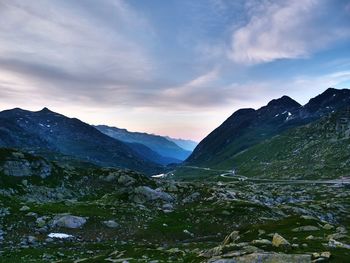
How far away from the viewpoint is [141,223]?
68.7 metres

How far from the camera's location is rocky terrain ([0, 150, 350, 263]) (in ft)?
121

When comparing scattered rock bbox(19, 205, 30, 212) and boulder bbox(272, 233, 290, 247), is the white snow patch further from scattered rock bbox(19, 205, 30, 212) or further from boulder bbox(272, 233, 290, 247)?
boulder bbox(272, 233, 290, 247)

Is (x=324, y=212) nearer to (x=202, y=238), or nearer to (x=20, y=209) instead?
(x=202, y=238)

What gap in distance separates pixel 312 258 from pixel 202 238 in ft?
126

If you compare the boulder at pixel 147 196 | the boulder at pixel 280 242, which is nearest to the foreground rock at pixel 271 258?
the boulder at pixel 280 242

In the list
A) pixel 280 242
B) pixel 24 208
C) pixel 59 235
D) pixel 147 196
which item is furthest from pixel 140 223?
pixel 280 242

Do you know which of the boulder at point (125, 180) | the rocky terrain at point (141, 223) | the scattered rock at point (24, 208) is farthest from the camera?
the boulder at point (125, 180)

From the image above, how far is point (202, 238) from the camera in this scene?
214ft

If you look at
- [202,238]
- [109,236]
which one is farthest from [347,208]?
[109,236]

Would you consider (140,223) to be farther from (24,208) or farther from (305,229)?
(305,229)

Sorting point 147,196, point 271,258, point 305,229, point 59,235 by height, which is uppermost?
point 271,258

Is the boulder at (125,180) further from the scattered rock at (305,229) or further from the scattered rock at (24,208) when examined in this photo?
the scattered rock at (305,229)

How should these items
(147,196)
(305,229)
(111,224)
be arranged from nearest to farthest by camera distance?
(305,229) < (111,224) < (147,196)

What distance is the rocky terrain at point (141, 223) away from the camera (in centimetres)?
3681
